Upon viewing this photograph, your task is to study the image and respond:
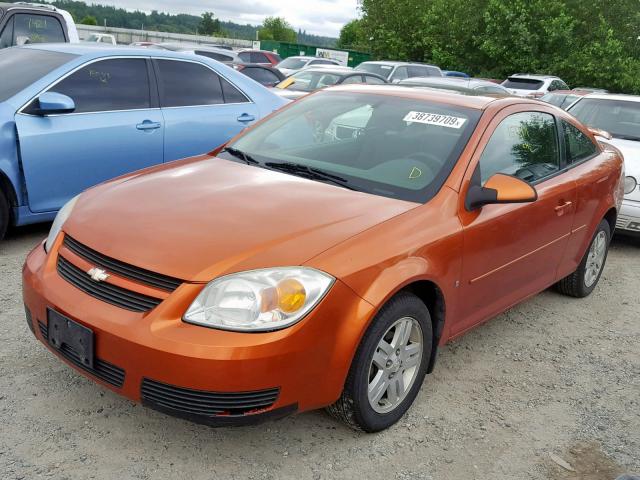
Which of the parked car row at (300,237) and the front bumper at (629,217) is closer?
the parked car row at (300,237)

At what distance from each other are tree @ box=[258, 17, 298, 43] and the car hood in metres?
110

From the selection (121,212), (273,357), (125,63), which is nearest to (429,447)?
(273,357)

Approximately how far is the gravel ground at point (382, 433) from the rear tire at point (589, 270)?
97 cm

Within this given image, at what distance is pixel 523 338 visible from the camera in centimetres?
426

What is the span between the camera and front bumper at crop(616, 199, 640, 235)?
20.9 feet

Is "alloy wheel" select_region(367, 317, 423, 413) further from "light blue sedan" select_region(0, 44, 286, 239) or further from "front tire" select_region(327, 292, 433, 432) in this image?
"light blue sedan" select_region(0, 44, 286, 239)

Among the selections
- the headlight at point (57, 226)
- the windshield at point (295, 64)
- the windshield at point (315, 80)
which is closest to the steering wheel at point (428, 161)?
the headlight at point (57, 226)

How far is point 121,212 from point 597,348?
Result: 3.12 meters

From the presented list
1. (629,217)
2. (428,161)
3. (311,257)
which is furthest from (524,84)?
(311,257)

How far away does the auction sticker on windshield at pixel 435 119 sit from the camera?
11.5ft

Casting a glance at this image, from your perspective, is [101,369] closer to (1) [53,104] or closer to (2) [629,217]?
(1) [53,104]

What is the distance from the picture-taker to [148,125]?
5.40 metres

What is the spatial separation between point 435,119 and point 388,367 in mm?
1432

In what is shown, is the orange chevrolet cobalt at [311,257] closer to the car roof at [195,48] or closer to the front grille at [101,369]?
the front grille at [101,369]
